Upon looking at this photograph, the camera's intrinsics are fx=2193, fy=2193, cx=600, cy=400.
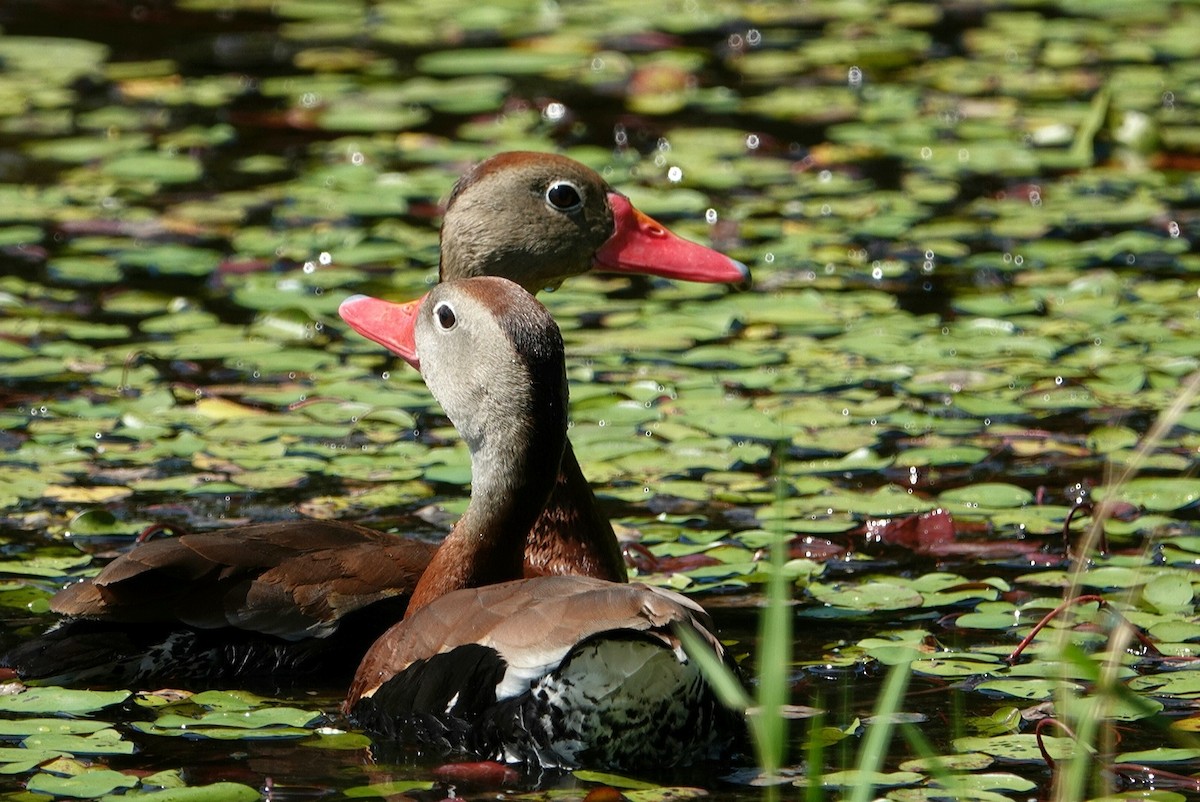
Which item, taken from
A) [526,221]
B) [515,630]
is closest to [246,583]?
[515,630]

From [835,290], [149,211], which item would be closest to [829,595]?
[835,290]

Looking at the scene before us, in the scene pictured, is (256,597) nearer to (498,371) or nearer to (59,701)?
(59,701)

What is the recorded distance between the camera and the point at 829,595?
552cm

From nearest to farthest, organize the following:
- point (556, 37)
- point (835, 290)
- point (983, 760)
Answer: point (983, 760) → point (835, 290) → point (556, 37)

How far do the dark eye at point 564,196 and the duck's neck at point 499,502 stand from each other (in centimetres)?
119

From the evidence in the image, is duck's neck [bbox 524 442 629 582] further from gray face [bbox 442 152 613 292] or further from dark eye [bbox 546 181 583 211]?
dark eye [bbox 546 181 583 211]

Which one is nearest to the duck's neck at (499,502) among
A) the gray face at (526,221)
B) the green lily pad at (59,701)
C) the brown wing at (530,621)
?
the brown wing at (530,621)

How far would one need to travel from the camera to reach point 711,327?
7.54 meters

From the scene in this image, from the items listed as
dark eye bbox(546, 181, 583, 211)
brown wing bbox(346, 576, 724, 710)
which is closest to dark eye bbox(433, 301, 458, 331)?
brown wing bbox(346, 576, 724, 710)

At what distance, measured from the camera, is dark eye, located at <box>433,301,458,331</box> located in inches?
198

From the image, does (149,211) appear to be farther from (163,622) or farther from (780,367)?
(163,622)

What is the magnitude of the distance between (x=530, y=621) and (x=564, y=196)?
1925mm

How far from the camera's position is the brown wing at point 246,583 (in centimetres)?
492

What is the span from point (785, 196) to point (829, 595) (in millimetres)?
3654
